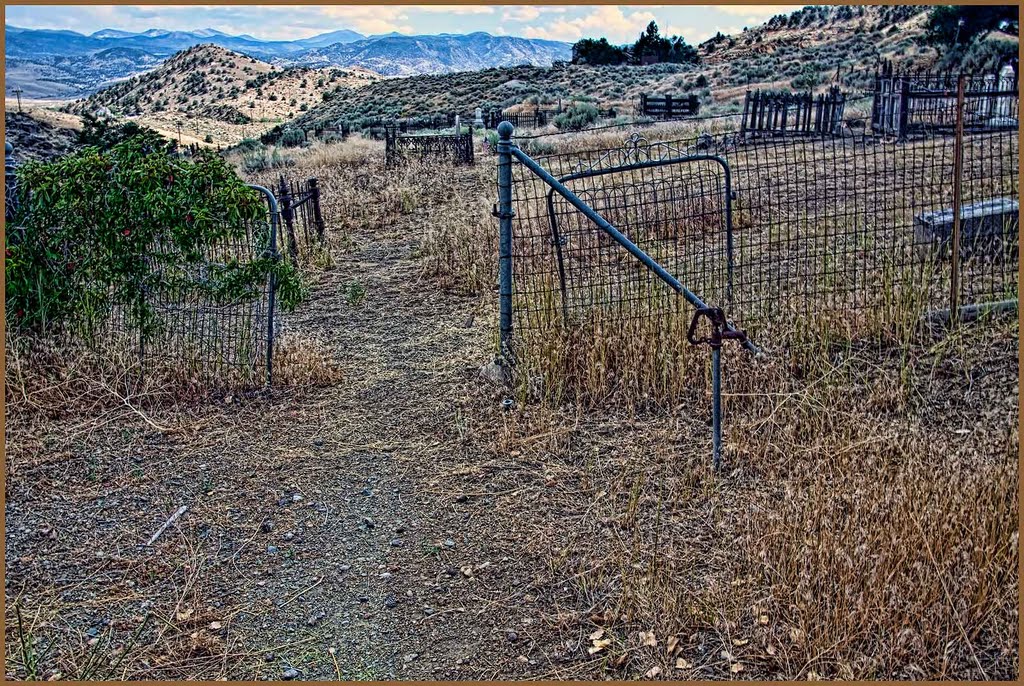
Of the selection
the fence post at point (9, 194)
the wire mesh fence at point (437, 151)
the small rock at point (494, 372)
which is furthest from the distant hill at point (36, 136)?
the small rock at point (494, 372)

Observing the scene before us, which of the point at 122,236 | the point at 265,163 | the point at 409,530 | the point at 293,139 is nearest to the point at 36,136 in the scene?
the point at 293,139

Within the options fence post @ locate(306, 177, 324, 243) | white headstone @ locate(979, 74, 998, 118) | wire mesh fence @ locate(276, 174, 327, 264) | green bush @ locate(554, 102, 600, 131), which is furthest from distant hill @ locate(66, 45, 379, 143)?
fence post @ locate(306, 177, 324, 243)

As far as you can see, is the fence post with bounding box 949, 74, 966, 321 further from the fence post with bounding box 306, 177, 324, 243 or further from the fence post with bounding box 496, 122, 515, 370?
the fence post with bounding box 306, 177, 324, 243

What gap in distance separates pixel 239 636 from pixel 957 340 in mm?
5172

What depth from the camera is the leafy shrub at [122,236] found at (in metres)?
5.82

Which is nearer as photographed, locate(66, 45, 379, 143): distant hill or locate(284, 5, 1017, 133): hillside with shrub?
locate(284, 5, 1017, 133): hillside with shrub

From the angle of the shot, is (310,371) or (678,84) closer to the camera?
(310,371)

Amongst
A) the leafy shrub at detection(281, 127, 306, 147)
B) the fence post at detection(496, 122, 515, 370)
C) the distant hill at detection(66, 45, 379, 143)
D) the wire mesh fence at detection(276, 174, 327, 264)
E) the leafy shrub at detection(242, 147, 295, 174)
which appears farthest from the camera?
the distant hill at detection(66, 45, 379, 143)

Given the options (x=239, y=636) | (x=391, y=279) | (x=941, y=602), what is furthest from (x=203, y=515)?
(x=391, y=279)

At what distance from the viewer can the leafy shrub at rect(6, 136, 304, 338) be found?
19.1 ft

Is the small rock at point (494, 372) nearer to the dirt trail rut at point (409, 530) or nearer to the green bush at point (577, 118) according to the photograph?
the dirt trail rut at point (409, 530)

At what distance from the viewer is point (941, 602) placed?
341 centimetres

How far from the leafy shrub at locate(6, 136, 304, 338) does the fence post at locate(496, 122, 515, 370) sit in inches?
61.4

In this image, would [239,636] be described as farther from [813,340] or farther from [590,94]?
[590,94]
